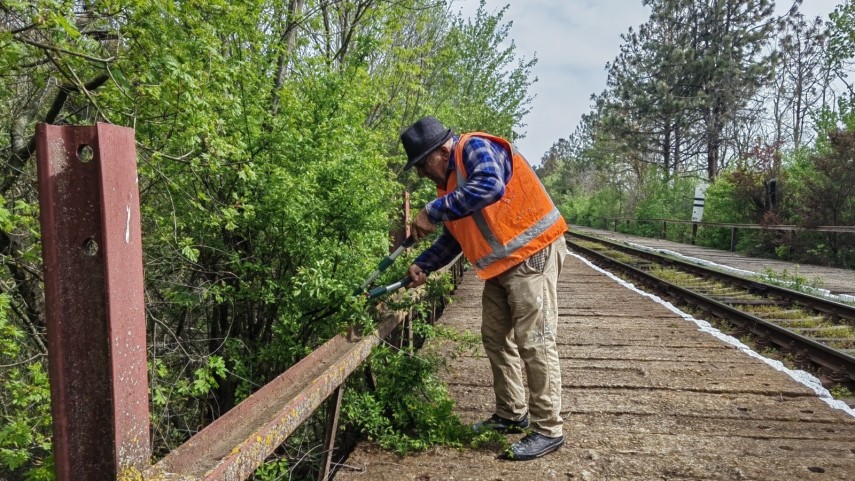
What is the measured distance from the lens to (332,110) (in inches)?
182

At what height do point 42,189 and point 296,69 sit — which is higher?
point 296,69

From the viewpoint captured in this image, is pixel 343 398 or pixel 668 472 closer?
pixel 668 472

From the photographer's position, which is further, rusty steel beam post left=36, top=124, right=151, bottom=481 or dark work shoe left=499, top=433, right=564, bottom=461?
dark work shoe left=499, top=433, right=564, bottom=461

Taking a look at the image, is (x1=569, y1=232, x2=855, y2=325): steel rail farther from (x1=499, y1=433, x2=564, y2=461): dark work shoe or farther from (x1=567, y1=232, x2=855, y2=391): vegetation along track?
(x1=499, y1=433, x2=564, y2=461): dark work shoe

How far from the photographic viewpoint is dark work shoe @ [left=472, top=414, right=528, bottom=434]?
12.0 ft

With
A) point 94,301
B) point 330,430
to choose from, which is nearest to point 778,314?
point 330,430

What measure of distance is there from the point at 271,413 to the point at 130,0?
91.0 inches

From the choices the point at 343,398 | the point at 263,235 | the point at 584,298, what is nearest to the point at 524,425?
the point at 343,398

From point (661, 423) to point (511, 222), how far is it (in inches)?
73.4

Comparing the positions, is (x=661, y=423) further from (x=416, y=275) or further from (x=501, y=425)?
(x=416, y=275)

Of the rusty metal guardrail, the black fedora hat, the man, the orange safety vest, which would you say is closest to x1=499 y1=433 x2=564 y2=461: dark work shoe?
the man

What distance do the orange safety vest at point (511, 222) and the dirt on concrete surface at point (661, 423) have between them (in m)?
1.20

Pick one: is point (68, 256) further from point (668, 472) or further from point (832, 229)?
point (832, 229)

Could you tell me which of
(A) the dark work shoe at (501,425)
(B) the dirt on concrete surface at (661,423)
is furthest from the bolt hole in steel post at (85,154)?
(A) the dark work shoe at (501,425)
